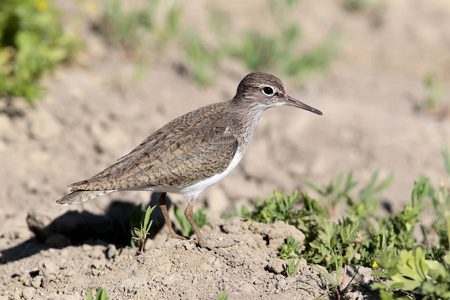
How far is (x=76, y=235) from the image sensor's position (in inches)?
241

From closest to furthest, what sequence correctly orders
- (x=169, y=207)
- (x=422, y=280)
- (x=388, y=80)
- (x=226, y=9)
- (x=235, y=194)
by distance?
(x=422, y=280)
(x=169, y=207)
(x=235, y=194)
(x=388, y=80)
(x=226, y=9)

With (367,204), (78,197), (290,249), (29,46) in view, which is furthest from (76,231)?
(29,46)

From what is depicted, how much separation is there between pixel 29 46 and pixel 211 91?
2.87 meters

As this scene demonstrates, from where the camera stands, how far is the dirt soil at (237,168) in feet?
16.3

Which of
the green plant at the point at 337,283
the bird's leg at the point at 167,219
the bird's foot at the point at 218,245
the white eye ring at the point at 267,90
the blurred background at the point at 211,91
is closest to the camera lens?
the green plant at the point at 337,283

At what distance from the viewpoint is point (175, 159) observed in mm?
5449

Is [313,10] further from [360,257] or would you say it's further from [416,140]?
[360,257]

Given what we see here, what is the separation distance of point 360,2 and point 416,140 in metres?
4.71

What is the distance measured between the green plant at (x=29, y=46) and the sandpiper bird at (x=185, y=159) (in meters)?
2.85

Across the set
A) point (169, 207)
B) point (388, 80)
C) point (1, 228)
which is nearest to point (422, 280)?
point (169, 207)

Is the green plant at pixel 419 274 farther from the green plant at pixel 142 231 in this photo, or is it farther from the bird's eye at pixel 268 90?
the bird's eye at pixel 268 90

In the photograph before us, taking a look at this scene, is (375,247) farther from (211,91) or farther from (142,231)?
(211,91)

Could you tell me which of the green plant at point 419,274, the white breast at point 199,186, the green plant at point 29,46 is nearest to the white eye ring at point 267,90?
the white breast at point 199,186

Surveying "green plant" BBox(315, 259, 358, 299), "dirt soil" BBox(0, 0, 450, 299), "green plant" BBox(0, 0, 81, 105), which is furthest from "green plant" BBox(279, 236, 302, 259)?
"green plant" BBox(0, 0, 81, 105)
